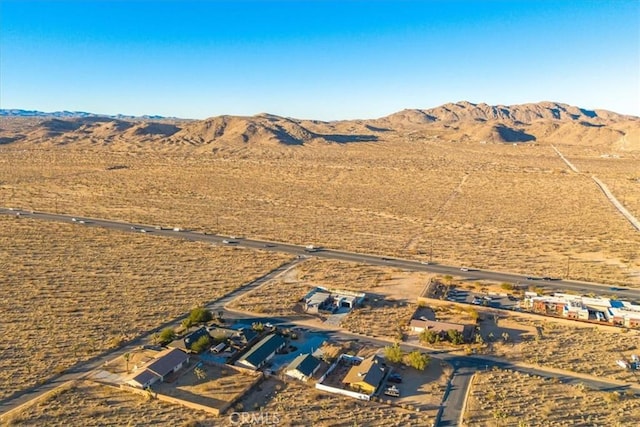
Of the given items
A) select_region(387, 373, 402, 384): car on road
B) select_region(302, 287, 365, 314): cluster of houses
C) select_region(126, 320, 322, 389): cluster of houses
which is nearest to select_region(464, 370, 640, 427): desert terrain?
select_region(387, 373, 402, 384): car on road

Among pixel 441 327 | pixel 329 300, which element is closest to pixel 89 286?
pixel 329 300

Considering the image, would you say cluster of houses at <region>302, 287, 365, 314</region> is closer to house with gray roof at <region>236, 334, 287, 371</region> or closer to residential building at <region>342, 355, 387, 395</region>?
house with gray roof at <region>236, 334, 287, 371</region>

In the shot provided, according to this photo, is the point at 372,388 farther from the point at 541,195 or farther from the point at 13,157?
the point at 13,157

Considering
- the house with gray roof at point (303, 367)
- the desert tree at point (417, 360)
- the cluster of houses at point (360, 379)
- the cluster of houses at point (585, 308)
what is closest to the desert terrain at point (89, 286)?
the house with gray roof at point (303, 367)

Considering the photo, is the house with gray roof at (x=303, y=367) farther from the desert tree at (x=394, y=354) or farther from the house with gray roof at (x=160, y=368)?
the house with gray roof at (x=160, y=368)

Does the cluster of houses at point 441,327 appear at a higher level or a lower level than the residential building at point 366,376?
higher

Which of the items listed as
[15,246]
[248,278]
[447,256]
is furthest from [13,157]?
[447,256]
